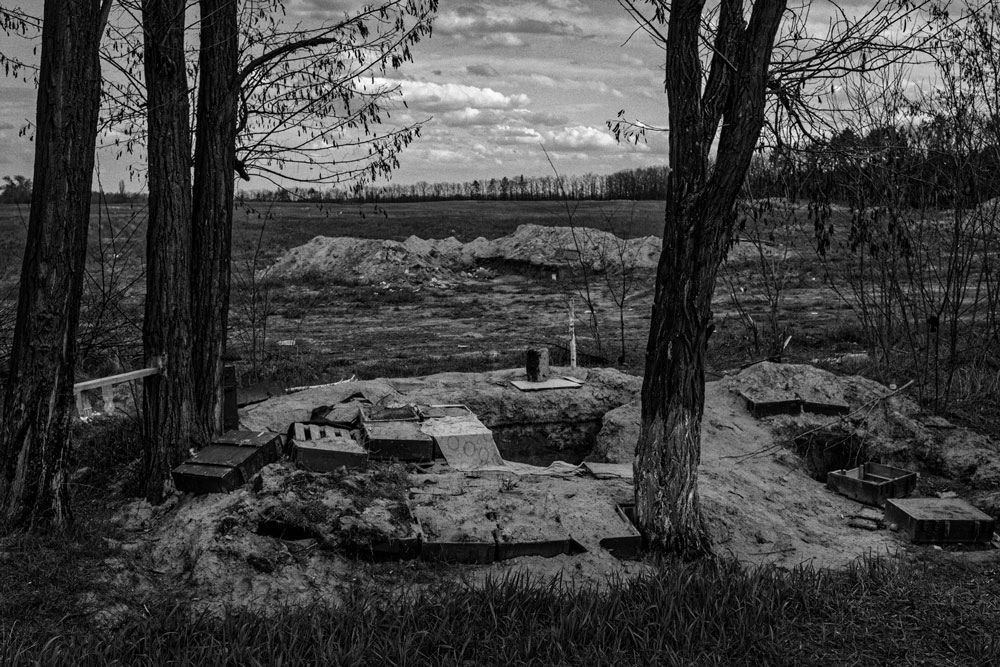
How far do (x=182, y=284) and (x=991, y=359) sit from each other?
27.9ft

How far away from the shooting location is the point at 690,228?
4.52 meters

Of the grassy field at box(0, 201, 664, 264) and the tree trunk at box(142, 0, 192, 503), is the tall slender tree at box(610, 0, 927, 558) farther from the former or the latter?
the grassy field at box(0, 201, 664, 264)

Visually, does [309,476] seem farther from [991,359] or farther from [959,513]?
[991,359]

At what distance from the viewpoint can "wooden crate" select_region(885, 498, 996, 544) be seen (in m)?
5.45

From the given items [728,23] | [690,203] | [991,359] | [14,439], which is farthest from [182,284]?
[991,359]

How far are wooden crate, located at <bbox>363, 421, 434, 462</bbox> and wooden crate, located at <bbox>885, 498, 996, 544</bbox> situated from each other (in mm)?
3553

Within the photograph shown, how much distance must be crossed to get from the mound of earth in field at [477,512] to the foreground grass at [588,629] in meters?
0.35

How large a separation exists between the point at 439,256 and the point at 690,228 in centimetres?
2111

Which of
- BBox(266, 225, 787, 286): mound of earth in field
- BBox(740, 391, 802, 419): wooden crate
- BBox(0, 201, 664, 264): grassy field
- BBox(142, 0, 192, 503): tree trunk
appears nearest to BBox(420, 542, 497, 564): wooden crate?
BBox(142, 0, 192, 503): tree trunk

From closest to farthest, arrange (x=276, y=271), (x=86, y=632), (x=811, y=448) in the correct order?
(x=86, y=632) < (x=811, y=448) < (x=276, y=271)

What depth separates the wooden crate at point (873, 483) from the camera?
6.39 meters

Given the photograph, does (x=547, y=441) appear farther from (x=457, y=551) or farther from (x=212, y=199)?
(x=212, y=199)

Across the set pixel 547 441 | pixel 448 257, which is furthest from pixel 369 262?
pixel 547 441

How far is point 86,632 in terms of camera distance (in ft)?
12.2
